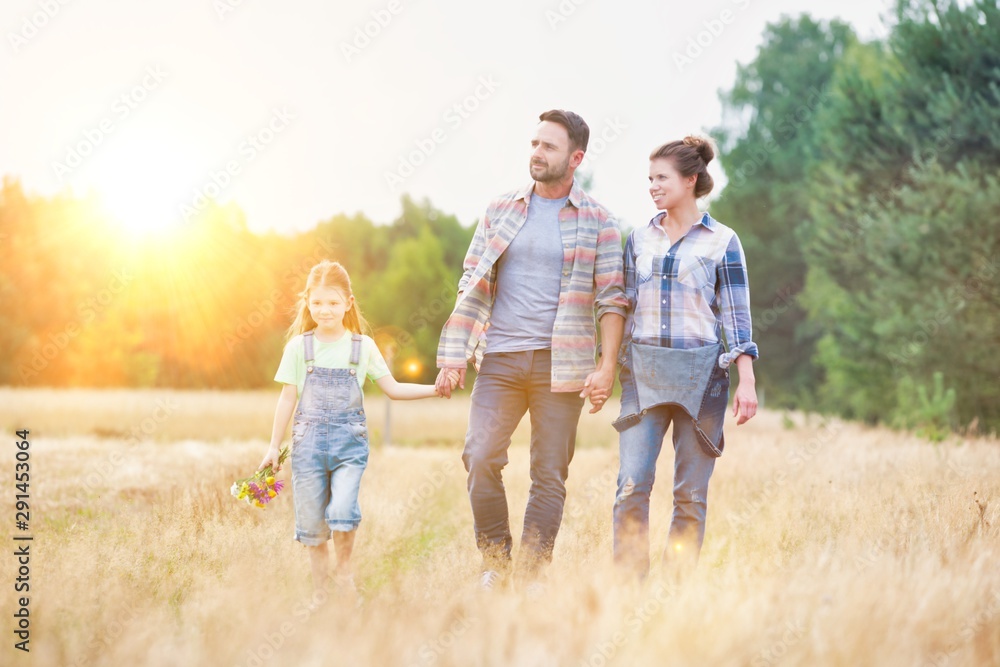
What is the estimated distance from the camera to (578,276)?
15.8 ft

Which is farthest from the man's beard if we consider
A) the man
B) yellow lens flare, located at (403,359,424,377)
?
yellow lens flare, located at (403,359,424,377)

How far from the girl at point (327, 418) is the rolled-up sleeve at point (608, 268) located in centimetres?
103

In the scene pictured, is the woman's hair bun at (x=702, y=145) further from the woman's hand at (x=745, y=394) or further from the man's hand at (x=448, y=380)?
Answer: the man's hand at (x=448, y=380)

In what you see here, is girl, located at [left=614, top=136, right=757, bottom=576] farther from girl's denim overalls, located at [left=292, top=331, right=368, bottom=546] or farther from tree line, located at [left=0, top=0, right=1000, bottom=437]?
tree line, located at [left=0, top=0, right=1000, bottom=437]

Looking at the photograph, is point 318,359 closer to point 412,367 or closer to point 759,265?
point 412,367

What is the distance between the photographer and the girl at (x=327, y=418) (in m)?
4.50

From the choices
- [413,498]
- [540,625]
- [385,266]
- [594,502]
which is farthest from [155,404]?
[385,266]

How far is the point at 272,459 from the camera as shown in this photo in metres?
4.71

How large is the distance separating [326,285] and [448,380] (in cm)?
80

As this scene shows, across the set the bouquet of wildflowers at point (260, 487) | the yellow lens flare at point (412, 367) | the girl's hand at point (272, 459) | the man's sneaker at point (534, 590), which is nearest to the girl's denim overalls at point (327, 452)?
the girl's hand at point (272, 459)

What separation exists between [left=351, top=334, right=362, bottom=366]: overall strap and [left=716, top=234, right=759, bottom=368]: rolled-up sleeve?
1826mm

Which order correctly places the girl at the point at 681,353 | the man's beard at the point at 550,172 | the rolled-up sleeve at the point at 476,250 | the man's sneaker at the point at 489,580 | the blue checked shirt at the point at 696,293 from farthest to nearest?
the rolled-up sleeve at the point at 476,250 → the man's beard at the point at 550,172 → the blue checked shirt at the point at 696,293 → the girl at the point at 681,353 → the man's sneaker at the point at 489,580

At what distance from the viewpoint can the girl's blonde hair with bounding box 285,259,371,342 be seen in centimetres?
469

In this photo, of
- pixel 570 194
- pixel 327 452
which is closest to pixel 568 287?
pixel 570 194
